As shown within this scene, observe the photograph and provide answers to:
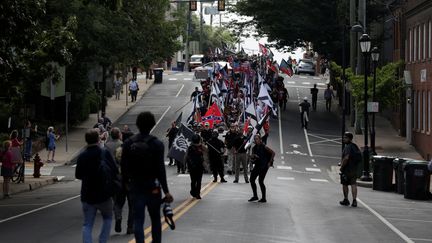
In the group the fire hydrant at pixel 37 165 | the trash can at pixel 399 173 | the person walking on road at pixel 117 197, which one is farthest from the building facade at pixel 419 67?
the person walking on road at pixel 117 197

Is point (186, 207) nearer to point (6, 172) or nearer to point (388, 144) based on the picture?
point (6, 172)

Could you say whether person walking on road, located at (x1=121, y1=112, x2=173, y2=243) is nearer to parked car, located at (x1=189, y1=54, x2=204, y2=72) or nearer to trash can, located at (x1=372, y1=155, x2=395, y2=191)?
trash can, located at (x1=372, y1=155, x2=395, y2=191)

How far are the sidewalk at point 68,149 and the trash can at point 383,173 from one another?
445 inches

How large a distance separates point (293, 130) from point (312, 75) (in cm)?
4666

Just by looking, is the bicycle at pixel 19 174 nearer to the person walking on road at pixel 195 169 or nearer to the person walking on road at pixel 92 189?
the person walking on road at pixel 195 169

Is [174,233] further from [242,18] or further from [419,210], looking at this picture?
[242,18]

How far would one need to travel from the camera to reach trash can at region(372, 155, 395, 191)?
27641mm

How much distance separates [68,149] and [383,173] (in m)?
18.3

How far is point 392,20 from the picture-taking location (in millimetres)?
52875

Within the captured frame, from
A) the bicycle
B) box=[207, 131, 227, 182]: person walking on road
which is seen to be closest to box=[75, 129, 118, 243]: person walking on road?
box=[207, 131, 227, 182]: person walking on road

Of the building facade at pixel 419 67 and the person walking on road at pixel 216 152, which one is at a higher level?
the building facade at pixel 419 67

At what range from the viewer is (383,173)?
27.8 metres

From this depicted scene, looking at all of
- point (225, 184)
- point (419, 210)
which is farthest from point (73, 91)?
point (419, 210)

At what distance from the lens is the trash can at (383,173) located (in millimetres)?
27641
